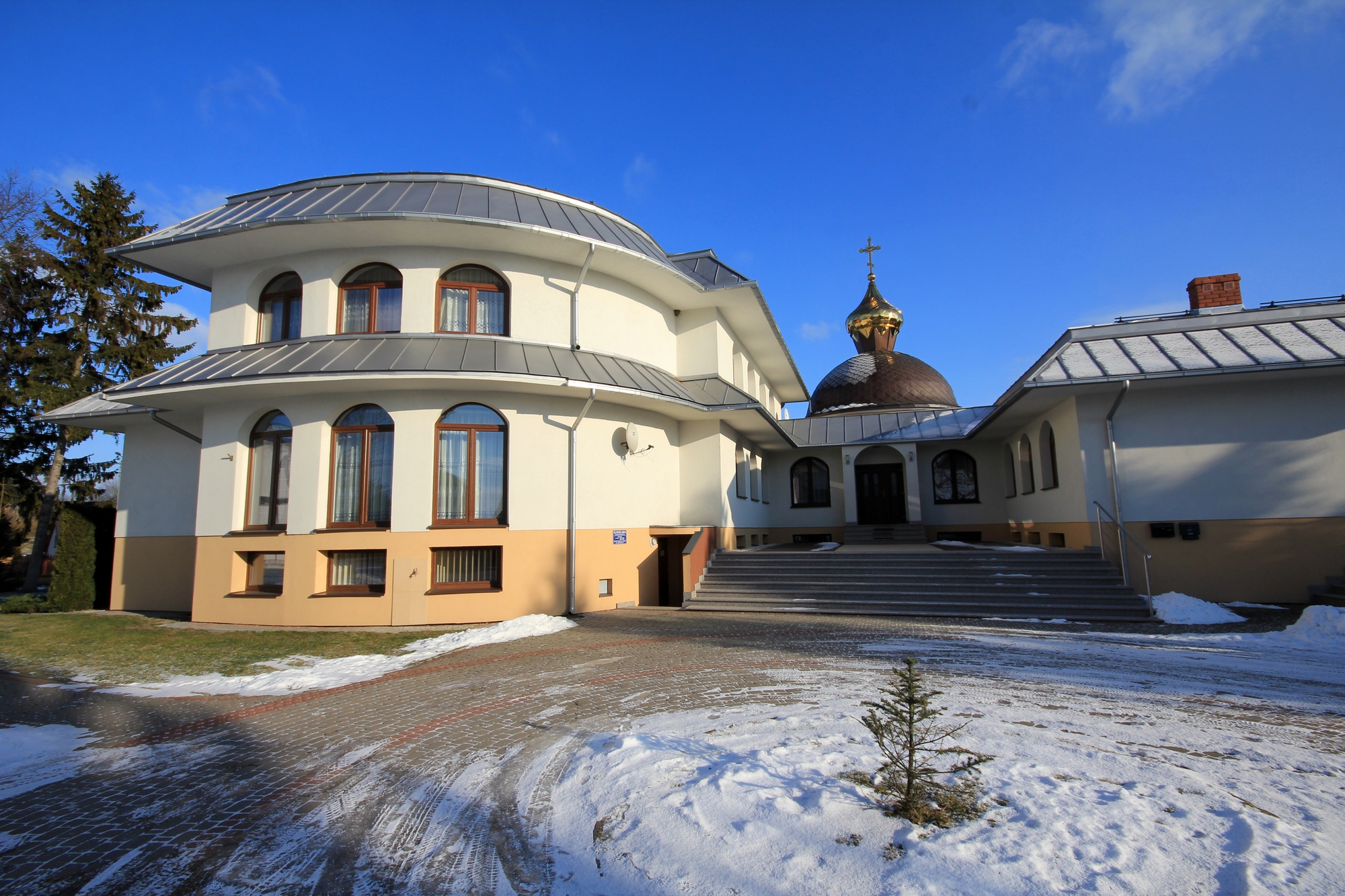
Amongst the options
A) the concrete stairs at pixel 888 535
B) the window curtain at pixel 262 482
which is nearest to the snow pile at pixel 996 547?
the concrete stairs at pixel 888 535

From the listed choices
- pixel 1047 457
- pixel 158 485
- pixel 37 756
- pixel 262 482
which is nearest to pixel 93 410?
pixel 158 485

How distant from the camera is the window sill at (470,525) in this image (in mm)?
11328

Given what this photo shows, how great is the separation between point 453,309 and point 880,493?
1566cm

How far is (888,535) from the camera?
67.8ft

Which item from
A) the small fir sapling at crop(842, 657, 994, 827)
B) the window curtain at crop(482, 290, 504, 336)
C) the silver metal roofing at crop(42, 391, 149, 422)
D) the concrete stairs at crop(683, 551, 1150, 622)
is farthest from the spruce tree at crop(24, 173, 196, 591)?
the small fir sapling at crop(842, 657, 994, 827)

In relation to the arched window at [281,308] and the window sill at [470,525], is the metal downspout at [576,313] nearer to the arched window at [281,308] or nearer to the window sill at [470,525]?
the window sill at [470,525]

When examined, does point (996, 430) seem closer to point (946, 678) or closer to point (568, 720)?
point (946, 678)

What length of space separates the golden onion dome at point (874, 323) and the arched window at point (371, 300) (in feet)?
71.5

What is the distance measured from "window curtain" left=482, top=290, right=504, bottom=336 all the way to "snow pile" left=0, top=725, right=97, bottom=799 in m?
8.52

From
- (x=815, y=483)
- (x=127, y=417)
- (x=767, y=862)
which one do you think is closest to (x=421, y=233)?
(x=127, y=417)

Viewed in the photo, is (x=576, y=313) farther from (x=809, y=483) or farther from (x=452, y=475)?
(x=809, y=483)

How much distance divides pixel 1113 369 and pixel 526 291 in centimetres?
1117

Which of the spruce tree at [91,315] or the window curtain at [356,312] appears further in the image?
the spruce tree at [91,315]

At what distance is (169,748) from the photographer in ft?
16.9
